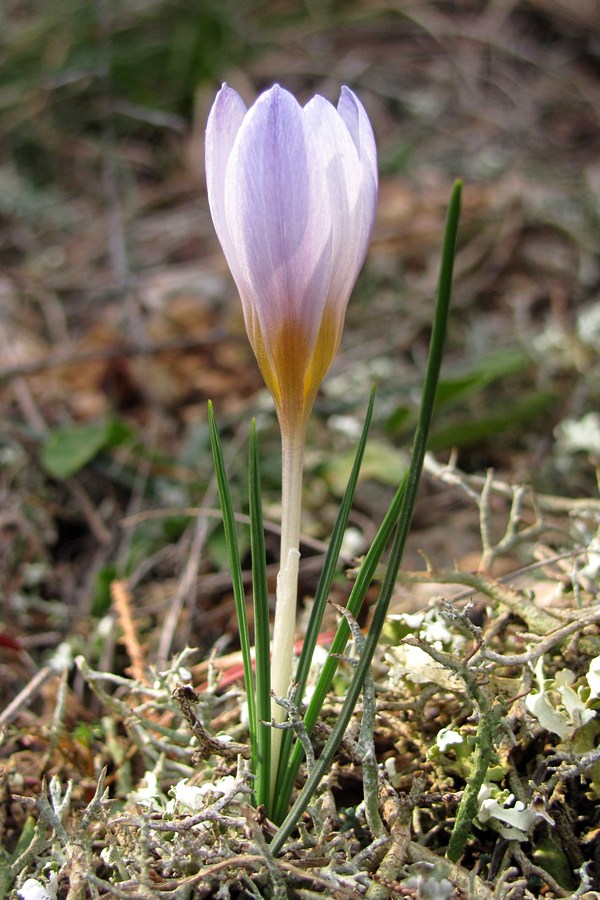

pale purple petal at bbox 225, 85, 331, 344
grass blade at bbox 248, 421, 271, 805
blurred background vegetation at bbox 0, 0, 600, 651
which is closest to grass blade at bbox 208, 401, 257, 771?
grass blade at bbox 248, 421, 271, 805

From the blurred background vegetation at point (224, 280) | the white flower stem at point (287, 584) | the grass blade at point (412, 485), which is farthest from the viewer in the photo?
the blurred background vegetation at point (224, 280)

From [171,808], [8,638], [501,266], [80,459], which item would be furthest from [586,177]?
[171,808]

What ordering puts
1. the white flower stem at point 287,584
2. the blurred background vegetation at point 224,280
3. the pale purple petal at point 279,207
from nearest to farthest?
1. the pale purple petal at point 279,207
2. the white flower stem at point 287,584
3. the blurred background vegetation at point 224,280

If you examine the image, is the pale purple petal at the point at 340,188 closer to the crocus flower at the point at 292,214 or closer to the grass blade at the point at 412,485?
the crocus flower at the point at 292,214

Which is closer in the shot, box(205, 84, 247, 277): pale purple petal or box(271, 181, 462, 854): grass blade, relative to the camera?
box(271, 181, 462, 854): grass blade

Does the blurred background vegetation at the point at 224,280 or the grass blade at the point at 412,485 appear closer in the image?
the grass blade at the point at 412,485

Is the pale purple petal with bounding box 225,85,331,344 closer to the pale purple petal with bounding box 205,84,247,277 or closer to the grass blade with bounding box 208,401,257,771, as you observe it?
the pale purple petal with bounding box 205,84,247,277

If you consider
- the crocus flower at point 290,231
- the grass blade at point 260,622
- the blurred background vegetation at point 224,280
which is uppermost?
the blurred background vegetation at point 224,280

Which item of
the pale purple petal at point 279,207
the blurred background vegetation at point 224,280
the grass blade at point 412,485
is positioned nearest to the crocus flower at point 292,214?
the pale purple petal at point 279,207

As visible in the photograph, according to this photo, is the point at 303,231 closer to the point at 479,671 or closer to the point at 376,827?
the point at 479,671
